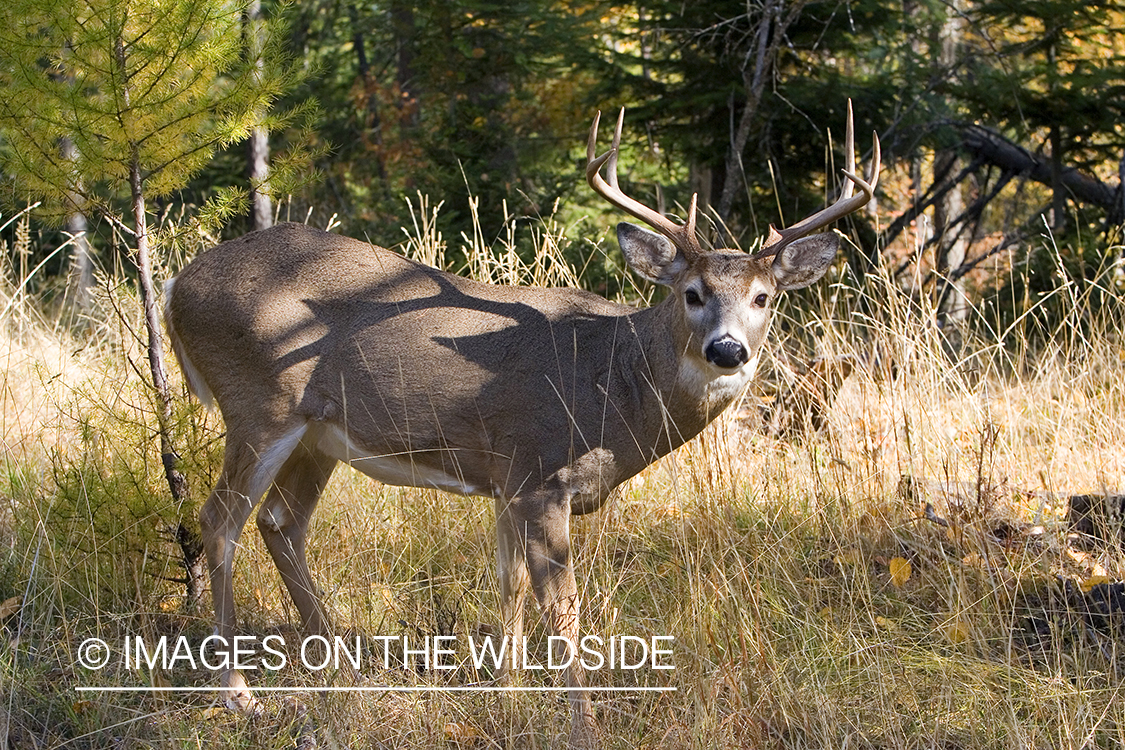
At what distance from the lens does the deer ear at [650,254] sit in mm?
3977

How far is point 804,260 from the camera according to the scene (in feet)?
13.3

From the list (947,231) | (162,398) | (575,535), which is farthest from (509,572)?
(947,231)

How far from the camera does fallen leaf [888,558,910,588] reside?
4.34 meters

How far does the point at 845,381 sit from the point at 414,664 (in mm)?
3066

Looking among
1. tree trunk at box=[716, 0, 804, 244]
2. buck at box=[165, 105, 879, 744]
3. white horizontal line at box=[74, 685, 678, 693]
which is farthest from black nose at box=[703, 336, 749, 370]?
tree trunk at box=[716, 0, 804, 244]

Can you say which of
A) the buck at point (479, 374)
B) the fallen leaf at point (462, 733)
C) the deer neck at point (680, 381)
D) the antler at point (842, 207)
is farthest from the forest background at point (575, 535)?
the antler at point (842, 207)

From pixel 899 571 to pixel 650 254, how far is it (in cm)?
163

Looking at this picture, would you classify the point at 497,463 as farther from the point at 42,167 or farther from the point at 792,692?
the point at 42,167

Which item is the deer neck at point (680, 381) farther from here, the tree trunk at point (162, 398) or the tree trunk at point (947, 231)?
the tree trunk at point (947, 231)

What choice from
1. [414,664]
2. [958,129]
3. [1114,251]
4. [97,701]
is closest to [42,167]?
[97,701]

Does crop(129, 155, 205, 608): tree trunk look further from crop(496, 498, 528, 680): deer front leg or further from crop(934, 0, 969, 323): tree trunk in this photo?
crop(934, 0, 969, 323): tree trunk

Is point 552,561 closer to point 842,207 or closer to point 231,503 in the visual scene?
point 231,503

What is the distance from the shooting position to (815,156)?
8.66 m

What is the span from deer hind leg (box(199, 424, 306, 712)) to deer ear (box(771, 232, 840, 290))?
6.05 ft
